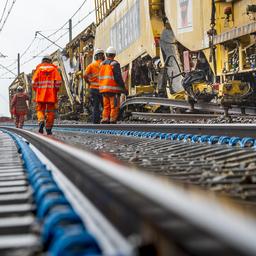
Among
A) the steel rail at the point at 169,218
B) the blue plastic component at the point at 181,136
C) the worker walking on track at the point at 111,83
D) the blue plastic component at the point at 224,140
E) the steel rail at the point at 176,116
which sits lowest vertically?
the blue plastic component at the point at 181,136

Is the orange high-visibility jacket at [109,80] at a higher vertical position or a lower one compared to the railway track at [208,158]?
higher

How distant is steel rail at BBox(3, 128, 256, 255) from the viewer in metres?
1.08

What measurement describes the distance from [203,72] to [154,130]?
6.86 ft

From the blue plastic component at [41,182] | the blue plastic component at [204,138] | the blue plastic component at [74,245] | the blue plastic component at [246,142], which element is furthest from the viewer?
the blue plastic component at [204,138]

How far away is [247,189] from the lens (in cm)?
298

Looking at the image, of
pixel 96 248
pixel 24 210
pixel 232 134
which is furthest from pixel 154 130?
pixel 96 248

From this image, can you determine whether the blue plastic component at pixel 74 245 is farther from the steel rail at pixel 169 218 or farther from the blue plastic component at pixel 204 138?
the blue plastic component at pixel 204 138

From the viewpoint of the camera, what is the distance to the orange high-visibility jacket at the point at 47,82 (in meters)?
10.2

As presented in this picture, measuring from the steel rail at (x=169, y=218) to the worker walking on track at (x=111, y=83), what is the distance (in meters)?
9.87

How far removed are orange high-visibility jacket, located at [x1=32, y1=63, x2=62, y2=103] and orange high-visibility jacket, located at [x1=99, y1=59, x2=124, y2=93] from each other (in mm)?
2118

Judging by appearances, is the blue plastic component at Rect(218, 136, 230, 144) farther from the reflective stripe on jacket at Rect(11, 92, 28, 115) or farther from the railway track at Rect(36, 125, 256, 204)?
the reflective stripe on jacket at Rect(11, 92, 28, 115)

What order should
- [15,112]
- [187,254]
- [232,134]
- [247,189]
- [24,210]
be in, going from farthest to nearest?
[15,112]
[232,134]
[247,189]
[24,210]
[187,254]

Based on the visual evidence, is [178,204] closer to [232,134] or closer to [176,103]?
[232,134]

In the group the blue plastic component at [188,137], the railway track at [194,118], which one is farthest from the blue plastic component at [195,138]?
the railway track at [194,118]
